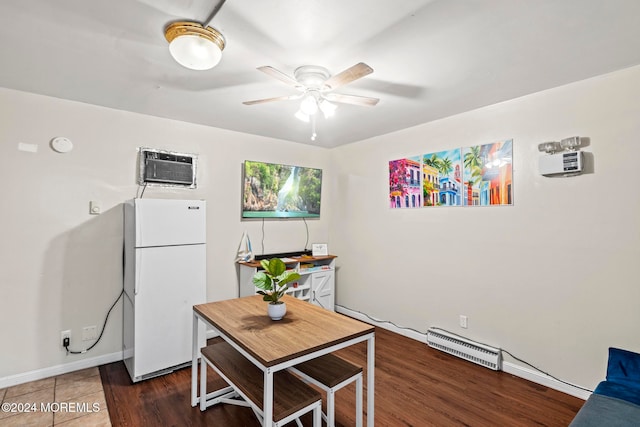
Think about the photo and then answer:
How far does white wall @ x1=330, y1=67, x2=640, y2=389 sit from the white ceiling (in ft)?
0.97

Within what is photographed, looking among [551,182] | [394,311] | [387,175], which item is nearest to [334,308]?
[394,311]

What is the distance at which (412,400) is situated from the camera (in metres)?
2.41

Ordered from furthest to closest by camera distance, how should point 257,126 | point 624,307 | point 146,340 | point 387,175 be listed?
1. point 387,175
2. point 257,126
3. point 146,340
4. point 624,307

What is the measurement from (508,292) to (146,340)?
3.22 meters

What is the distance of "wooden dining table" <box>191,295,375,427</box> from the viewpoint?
1.51 m

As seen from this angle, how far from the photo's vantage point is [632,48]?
6.42ft

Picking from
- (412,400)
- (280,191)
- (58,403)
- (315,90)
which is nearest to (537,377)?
(412,400)

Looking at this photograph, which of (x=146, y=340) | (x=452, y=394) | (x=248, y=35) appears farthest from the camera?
(x=146, y=340)

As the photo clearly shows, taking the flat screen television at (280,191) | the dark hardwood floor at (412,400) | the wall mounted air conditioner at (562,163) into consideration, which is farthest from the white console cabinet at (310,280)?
the wall mounted air conditioner at (562,163)

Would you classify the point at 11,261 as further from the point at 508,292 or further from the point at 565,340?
the point at 565,340

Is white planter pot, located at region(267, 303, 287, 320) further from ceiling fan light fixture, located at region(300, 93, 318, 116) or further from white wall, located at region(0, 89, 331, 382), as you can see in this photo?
white wall, located at region(0, 89, 331, 382)

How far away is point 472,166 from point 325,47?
1.95 meters

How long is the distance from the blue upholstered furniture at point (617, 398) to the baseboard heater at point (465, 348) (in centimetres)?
91

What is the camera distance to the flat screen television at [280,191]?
3.92m
